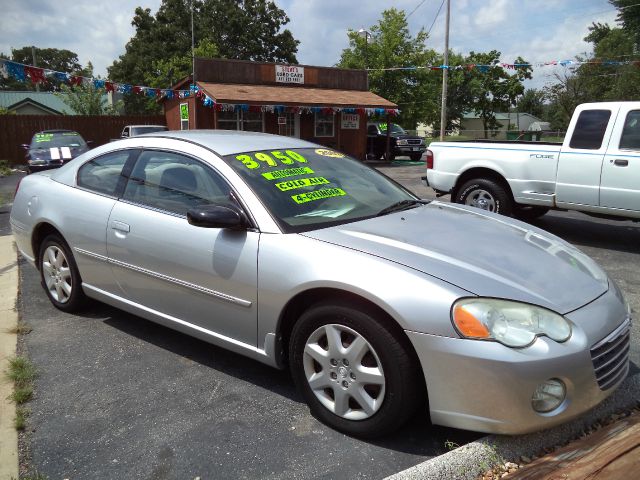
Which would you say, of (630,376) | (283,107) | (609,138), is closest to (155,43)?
(283,107)

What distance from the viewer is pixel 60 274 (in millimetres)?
4336

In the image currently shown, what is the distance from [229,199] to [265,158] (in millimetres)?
425

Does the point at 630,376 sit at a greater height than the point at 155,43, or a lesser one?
lesser

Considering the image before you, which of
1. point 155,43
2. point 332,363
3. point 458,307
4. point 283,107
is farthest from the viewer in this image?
point 155,43

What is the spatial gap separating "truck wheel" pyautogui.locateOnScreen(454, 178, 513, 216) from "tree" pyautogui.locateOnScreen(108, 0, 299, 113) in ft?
145

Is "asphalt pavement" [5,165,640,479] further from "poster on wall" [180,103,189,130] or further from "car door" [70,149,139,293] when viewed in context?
"poster on wall" [180,103,189,130]

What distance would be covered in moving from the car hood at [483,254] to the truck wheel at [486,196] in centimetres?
408

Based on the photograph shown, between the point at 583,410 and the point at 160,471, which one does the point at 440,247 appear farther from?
the point at 160,471

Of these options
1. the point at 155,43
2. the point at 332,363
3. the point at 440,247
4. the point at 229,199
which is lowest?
the point at 332,363

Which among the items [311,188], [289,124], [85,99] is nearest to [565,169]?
[311,188]

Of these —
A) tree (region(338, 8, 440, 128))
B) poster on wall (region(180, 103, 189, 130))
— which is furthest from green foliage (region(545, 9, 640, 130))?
poster on wall (region(180, 103, 189, 130))

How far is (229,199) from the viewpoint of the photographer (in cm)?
321

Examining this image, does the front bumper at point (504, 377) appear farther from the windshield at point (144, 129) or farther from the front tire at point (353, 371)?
the windshield at point (144, 129)

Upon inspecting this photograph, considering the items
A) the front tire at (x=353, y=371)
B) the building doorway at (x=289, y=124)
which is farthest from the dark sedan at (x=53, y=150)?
the front tire at (x=353, y=371)
